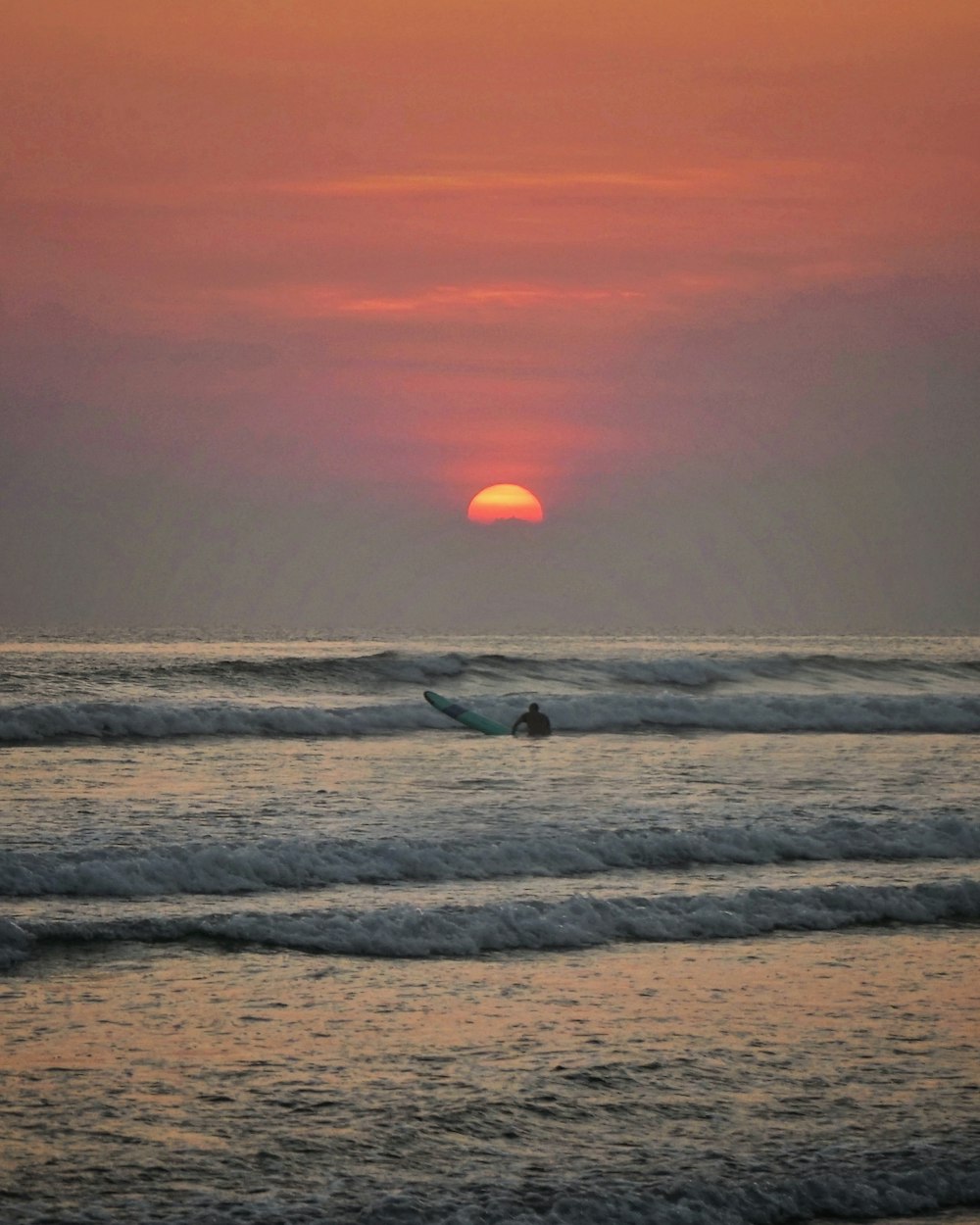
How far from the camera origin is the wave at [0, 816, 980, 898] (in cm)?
1564

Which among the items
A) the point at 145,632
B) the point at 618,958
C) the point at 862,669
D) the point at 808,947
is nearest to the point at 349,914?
the point at 618,958

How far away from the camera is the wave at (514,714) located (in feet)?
113

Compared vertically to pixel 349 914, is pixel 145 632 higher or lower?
higher

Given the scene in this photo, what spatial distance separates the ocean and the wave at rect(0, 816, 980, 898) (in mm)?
57

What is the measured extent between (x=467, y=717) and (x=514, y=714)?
11.7 ft

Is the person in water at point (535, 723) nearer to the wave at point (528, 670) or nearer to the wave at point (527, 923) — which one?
the wave at point (528, 670)

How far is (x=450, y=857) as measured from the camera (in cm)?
1719

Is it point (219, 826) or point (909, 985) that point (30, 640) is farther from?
point (909, 985)

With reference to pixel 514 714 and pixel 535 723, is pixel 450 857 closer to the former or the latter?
pixel 535 723

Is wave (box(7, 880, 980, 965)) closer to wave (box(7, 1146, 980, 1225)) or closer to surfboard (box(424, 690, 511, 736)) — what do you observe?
wave (box(7, 1146, 980, 1225))

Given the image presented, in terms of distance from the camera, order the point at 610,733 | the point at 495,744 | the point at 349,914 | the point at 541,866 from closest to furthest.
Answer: the point at 349,914, the point at 541,866, the point at 495,744, the point at 610,733

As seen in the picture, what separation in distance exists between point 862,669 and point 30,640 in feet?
150

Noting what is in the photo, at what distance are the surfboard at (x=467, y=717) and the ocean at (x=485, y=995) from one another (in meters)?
9.73

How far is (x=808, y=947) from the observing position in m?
13.3
